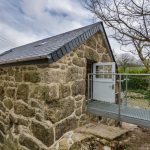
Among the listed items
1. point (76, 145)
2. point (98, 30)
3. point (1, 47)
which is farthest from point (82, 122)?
point (1, 47)

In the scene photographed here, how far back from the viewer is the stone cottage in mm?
4785

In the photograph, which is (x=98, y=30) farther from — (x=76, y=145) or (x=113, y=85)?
(x=76, y=145)

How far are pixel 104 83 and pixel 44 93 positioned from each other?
9.43ft

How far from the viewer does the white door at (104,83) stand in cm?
665

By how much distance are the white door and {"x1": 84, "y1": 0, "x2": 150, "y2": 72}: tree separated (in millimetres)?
3007

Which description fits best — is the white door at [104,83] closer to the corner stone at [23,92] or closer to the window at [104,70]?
the window at [104,70]

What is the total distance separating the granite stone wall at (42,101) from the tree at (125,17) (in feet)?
11.0

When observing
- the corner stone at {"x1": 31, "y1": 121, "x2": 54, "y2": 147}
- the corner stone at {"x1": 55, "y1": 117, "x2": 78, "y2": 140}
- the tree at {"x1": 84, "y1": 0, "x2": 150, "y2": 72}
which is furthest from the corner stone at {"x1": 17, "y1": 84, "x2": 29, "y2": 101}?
the tree at {"x1": 84, "y1": 0, "x2": 150, "y2": 72}

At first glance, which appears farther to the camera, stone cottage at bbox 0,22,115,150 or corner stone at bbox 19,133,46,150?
corner stone at bbox 19,133,46,150

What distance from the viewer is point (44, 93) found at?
4766 mm

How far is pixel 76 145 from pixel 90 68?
3.59 m

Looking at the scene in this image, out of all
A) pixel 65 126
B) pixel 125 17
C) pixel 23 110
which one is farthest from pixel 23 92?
pixel 125 17

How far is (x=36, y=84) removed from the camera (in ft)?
16.4

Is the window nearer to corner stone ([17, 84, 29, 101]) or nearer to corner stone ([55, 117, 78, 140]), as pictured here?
corner stone ([55, 117, 78, 140])
